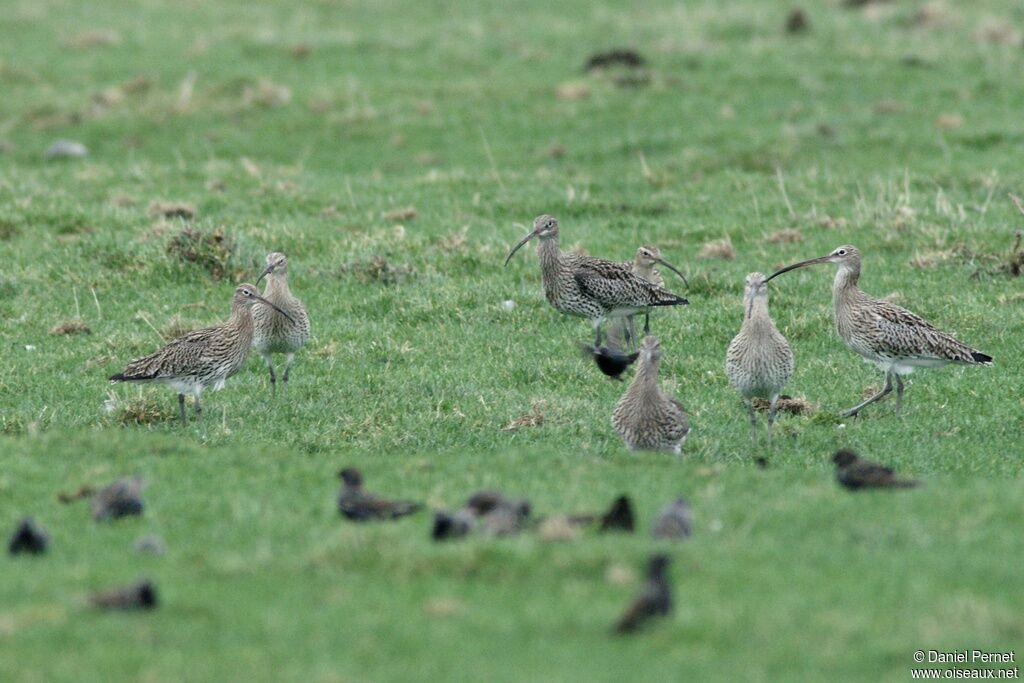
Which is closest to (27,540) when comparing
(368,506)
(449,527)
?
(368,506)

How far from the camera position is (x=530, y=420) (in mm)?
14453

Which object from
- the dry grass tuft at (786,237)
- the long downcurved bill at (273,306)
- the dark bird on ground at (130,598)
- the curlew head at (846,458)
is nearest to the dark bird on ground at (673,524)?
the curlew head at (846,458)

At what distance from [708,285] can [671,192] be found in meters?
5.41

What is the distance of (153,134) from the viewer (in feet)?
101

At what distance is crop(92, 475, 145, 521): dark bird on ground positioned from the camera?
1043cm

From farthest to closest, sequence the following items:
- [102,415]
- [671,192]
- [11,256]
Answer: [671,192] → [11,256] → [102,415]

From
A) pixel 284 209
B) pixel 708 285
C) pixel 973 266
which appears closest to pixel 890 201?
pixel 973 266

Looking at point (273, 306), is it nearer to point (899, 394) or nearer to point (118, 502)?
point (118, 502)

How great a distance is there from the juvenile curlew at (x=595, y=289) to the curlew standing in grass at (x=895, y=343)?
2133mm

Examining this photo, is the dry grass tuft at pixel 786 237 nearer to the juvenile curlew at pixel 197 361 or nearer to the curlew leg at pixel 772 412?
the curlew leg at pixel 772 412

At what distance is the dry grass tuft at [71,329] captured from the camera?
1752 cm

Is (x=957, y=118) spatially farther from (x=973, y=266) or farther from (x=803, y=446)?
(x=803, y=446)

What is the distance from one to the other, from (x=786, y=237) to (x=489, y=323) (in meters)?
5.26

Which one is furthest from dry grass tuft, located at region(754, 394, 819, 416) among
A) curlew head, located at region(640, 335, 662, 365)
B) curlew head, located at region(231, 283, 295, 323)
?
curlew head, located at region(231, 283, 295, 323)
